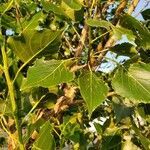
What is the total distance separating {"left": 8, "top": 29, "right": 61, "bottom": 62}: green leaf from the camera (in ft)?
3.42

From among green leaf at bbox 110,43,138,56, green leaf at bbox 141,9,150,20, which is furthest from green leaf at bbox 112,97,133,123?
green leaf at bbox 141,9,150,20

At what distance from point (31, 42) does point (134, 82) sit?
0.27 metres

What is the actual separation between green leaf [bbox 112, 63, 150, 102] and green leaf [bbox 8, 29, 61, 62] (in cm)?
19

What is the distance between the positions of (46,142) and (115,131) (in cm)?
33

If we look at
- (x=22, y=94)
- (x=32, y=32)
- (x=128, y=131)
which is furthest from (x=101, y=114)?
(x=32, y=32)

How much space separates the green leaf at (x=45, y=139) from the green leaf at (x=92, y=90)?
18 centimetres

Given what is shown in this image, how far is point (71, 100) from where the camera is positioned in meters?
1.34

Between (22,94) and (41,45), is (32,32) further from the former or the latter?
(22,94)

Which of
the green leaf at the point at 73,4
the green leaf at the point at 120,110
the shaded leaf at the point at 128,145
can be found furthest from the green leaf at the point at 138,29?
the shaded leaf at the point at 128,145

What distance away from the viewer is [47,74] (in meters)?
1.01

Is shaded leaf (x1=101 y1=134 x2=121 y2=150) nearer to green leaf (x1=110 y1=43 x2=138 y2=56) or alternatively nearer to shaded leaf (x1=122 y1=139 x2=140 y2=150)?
shaded leaf (x1=122 y1=139 x2=140 y2=150)

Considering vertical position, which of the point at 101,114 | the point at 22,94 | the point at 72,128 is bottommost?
the point at 101,114

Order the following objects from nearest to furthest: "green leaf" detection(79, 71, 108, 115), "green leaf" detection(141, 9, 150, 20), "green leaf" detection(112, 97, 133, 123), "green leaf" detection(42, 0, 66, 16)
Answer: "green leaf" detection(79, 71, 108, 115) < "green leaf" detection(42, 0, 66, 16) < "green leaf" detection(112, 97, 133, 123) < "green leaf" detection(141, 9, 150, 20)

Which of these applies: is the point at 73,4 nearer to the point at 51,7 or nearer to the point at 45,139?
the point at 51,7
